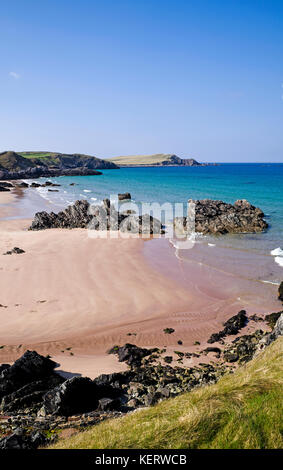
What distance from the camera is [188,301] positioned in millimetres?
19719

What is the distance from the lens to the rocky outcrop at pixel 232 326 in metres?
15.5

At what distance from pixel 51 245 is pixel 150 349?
70.6ft

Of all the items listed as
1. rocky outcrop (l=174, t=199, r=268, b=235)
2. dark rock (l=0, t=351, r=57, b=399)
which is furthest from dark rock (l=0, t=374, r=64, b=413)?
rocky outcrop (l=174, t=199, r=268, b=235)

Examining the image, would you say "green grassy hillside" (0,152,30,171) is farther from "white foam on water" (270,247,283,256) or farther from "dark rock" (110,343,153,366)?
"dark rock" (110,343,153,366)

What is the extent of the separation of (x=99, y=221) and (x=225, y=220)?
55.7 ft

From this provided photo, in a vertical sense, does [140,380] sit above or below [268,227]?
below

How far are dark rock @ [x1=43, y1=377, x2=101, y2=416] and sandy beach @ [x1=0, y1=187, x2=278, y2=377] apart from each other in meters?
2.13

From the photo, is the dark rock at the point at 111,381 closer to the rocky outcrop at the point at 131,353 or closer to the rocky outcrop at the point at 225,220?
the rocky outcrop at the point at 131,353

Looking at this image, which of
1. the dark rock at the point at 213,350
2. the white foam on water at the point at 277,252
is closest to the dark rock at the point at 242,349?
the dark rock at the point at 213,350

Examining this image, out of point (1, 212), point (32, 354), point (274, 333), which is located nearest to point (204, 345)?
point (274, 333)

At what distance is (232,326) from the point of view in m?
16.3

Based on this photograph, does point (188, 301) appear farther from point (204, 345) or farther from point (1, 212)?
point (1, 212)

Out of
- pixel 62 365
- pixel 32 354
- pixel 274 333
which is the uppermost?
pixel 274 333

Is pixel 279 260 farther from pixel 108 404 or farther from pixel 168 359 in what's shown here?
pixel 108 404
